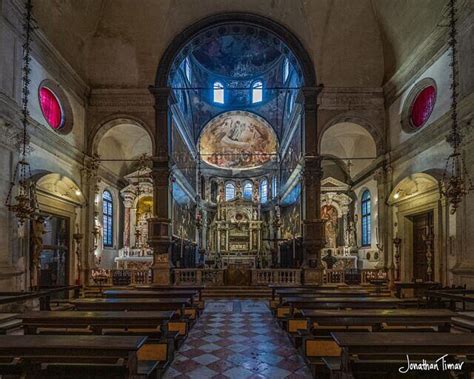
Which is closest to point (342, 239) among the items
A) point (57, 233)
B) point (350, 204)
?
point (350, 204)

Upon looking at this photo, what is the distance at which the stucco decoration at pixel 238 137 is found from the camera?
3391 centimetres

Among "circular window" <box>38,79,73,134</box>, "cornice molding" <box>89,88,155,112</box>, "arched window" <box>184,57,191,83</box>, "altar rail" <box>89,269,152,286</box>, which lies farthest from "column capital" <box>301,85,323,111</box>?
"arched window" <box>184,57,191,83</box>

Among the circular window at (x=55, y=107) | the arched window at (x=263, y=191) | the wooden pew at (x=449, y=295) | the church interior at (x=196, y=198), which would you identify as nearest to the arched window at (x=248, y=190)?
the arched window at (x=263, y=191)

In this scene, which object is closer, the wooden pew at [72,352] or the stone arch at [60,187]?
the wooden pew at [72,352]

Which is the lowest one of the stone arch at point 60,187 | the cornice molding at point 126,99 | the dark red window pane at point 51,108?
the stone arch at point 60,187

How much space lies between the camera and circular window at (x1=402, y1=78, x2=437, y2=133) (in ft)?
44.5

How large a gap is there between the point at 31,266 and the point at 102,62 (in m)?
9.64

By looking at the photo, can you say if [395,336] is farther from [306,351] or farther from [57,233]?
[57,233]

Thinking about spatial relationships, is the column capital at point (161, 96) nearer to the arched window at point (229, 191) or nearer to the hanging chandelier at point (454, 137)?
the hanging chandelier at point (454, 137)

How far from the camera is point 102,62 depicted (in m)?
17.4

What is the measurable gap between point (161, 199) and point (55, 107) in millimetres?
5269

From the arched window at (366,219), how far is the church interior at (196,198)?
0.24 metres

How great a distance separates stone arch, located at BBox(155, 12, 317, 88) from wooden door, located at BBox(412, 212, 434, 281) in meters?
7.20

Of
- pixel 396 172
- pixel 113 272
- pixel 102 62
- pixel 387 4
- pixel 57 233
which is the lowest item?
pixel 113 272
